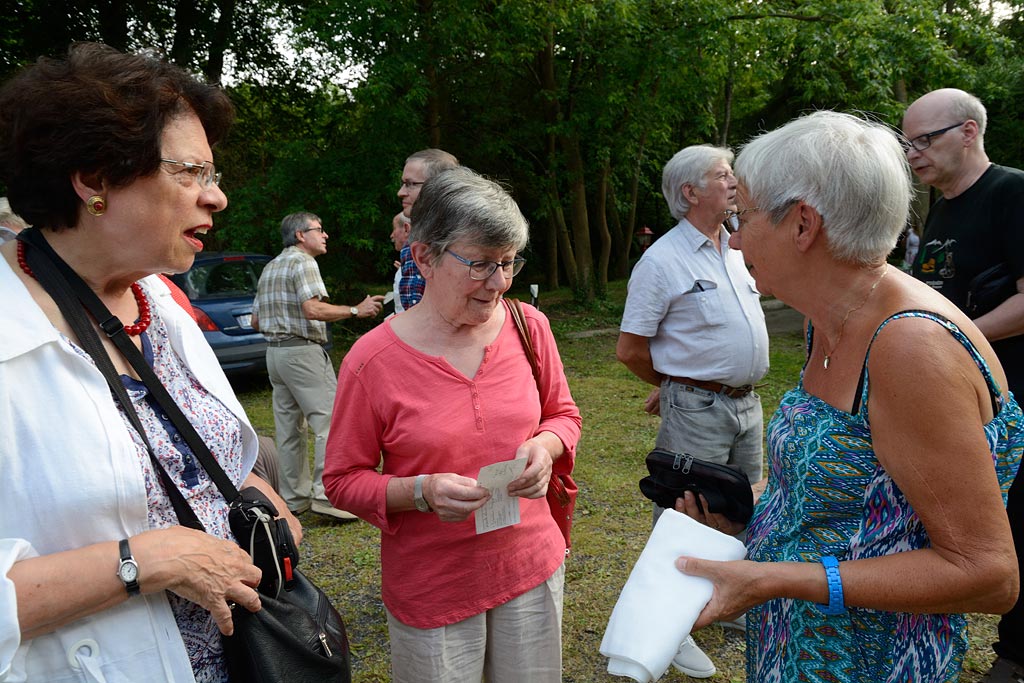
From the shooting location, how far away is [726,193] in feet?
11.5

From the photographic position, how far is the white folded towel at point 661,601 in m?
1.58

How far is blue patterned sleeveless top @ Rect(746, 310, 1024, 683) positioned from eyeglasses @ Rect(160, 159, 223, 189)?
1.55 metres

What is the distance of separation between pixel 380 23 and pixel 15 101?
1111cm

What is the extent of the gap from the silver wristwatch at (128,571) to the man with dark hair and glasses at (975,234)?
322 centimetres

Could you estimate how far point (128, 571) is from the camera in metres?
1.37

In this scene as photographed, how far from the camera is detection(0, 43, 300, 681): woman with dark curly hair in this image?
4.38 ft

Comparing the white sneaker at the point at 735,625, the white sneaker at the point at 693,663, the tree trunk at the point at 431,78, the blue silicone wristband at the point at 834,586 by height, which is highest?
the tree trunk at the point at 431,78

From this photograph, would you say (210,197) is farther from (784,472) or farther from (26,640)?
(784,472)

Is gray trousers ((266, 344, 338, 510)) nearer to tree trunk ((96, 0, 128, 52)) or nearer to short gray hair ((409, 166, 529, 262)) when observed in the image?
short gray hair ((409, 166, 529, 262))

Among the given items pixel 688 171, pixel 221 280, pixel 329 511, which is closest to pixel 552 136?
pixel 221 280

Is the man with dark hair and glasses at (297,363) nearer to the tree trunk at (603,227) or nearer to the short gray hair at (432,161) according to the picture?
the short gray hair at (432,161)

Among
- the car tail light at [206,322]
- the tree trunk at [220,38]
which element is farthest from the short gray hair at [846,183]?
the tree trunk at [220,38]

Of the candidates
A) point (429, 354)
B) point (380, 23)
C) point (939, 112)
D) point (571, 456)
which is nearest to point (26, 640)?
point (429, 354)

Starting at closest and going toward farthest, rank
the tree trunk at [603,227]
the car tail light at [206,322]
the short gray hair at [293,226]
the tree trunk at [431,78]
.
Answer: the short gray hair at [293,226], the car tail light at [206,322], the tree trunk at [431,78], the tree trunk at [603,227]
